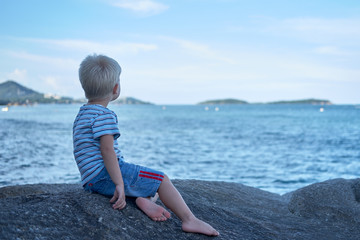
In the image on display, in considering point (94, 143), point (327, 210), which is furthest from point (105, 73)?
point (327, 210)

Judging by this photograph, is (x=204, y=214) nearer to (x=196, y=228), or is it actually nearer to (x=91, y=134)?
(x=196, y=228)

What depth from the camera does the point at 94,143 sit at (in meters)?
3.36

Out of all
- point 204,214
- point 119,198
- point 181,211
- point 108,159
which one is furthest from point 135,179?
point 204,214

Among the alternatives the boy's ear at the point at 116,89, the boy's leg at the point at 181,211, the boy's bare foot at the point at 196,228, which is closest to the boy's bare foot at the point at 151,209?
the boy's leg at the point at 181,211

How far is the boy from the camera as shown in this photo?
127 inches

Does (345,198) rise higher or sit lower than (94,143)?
lower

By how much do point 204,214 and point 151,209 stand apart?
96 centimetres

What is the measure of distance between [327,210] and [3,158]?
521 inches

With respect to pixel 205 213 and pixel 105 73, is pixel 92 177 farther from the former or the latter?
pixel 205 213

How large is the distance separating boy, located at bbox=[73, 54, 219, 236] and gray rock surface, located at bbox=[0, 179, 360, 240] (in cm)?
11

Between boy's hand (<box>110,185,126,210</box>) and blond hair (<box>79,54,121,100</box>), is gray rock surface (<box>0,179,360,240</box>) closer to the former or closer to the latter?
boy's hand (<box>110,185,126,210</box>)

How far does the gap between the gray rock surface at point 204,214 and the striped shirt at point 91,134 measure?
1.05 ft

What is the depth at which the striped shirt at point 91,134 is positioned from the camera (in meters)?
3.25

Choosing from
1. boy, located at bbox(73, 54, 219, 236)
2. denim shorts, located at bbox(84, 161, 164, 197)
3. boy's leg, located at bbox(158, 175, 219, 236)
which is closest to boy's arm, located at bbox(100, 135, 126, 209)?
boy, located at bbox(73, 54, 219, 236)
